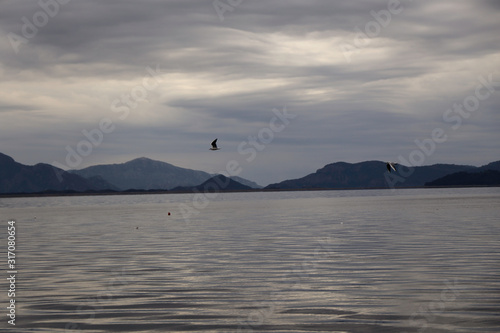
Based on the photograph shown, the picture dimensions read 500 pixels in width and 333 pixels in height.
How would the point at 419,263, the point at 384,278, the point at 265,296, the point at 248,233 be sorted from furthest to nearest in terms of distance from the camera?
the point at 248,233 < the point at 419,263 < the point at 384,278 < the point at 265,296

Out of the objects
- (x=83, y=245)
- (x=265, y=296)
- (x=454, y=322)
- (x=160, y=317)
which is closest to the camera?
(x=454, y=322)

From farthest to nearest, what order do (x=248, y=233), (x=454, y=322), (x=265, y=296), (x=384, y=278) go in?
(x=248, y=233) < (x=384, y=278) < (x=265, y=296) < (x=454, y=322)

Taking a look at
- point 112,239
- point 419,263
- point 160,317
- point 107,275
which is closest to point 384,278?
point 419,263

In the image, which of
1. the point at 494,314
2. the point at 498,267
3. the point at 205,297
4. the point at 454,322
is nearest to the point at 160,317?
the point at 205,297

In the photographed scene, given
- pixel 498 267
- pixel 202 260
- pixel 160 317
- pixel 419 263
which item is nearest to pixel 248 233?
pixel 202 260

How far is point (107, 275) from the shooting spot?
29.8m

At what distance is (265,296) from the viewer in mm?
23375

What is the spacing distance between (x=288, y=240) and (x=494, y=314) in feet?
90.3

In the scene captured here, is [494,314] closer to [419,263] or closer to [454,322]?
[454,322]

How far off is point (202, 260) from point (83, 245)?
584 inches

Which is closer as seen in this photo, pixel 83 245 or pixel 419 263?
pixel 419 263

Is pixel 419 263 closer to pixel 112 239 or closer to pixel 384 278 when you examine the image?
pixel 384 278

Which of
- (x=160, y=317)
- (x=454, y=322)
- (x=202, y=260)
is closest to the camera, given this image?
(x=454, y=322)

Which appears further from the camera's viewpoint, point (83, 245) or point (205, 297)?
point (83, 245)
